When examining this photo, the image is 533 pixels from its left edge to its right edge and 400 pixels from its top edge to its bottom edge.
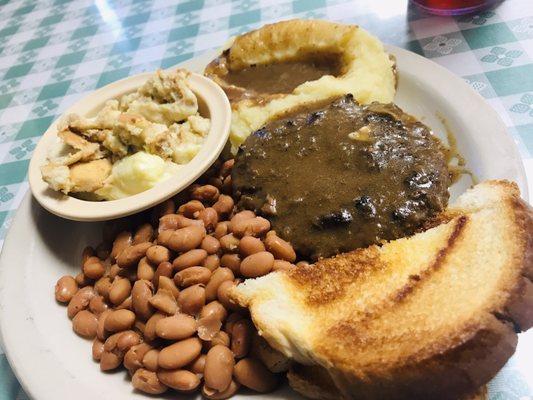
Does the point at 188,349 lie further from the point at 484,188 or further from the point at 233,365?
the point at 484,188

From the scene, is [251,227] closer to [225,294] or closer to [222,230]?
[222,230]

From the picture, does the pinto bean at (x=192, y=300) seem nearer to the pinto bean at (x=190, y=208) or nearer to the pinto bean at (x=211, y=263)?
the pinto bean at (x=211, y=263)

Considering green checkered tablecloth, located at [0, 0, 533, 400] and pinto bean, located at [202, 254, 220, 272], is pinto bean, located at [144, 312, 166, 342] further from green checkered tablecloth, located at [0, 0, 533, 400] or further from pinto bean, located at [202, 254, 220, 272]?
green checkered tablecloth, located at [0, 0, 533, 400]

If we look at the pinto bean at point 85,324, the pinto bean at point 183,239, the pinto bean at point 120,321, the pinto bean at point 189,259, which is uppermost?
the pinto bean at point 183,239

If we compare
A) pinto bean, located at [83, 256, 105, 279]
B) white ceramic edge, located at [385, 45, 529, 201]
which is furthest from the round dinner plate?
pinto bean, located at [83, 256, 105, 279]

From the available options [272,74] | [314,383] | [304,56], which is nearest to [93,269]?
[314,383]

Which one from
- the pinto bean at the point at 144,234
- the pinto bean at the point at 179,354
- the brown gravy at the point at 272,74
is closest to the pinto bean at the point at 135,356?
the pinto bean at the point at 179,354
